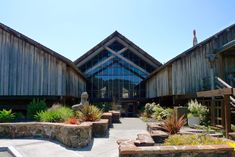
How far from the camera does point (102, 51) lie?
33.6 metres

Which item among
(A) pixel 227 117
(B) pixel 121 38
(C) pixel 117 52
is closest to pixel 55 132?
(A) pixel 227 117

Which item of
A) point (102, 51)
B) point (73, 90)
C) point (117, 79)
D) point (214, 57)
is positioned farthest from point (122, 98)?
point (214, 57)

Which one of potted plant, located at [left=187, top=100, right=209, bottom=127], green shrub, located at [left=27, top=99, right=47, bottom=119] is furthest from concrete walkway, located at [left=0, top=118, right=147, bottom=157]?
green shrub, located at [left=27, top=99, right=47, bottom=119]

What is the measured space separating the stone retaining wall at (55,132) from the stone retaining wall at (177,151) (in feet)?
12.2

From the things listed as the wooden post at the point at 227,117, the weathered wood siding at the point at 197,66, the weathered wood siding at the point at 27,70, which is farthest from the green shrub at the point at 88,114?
the weathered wood siding at the point at 197,66

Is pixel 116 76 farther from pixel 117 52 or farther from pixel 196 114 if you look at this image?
pixel 196 114

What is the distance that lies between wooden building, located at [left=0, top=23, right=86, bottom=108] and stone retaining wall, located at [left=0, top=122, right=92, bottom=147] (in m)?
8.12

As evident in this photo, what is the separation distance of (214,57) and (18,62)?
527 inches

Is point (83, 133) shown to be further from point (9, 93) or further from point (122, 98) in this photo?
point (122, 98)

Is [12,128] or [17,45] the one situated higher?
[17,45]

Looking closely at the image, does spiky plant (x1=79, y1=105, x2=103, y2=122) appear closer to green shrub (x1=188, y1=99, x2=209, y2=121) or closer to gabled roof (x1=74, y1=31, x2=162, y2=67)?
green shrub (x1=188, y1=99, x2=209, y2=121)

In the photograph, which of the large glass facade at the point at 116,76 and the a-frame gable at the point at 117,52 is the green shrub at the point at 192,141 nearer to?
the a-frame gable at the point at 117,52

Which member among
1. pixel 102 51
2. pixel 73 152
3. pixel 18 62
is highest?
pixel 102 51

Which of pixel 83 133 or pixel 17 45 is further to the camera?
pixel 17 45
